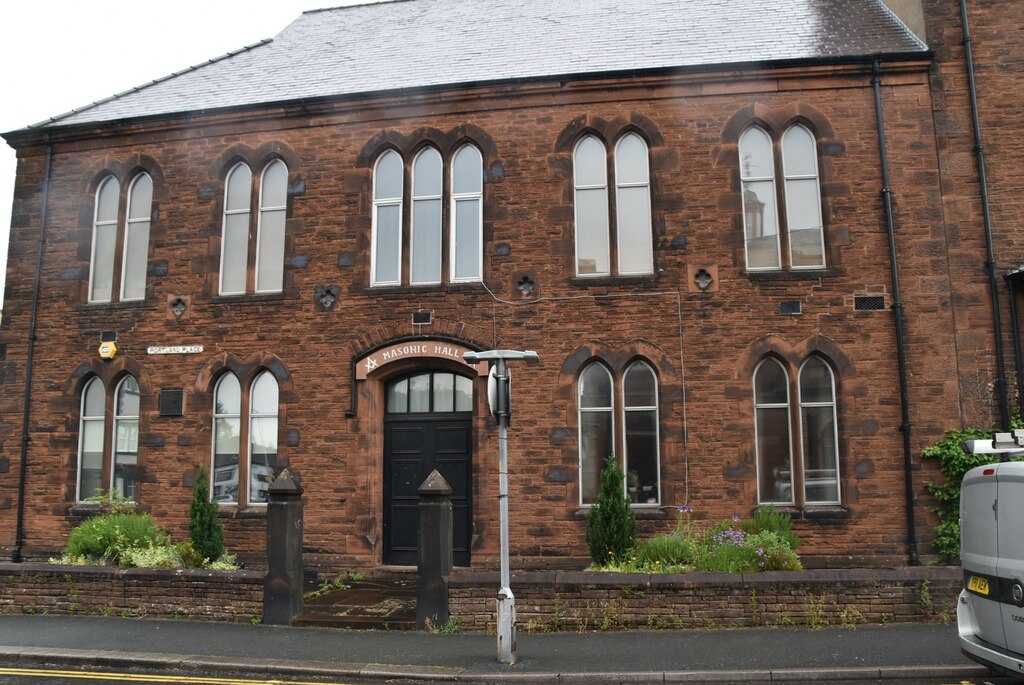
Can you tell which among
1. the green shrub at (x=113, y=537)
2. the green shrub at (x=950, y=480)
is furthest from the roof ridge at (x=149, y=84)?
the green shrub at (x=950, y=480)

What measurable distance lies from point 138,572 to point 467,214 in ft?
24.2

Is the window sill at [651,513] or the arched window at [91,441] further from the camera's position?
the arched window at [91,441]

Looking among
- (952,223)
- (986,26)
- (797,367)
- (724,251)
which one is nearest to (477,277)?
(724,251)

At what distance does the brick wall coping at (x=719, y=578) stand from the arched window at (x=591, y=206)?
553cm

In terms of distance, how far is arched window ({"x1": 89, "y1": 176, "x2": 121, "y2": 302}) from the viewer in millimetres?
15125

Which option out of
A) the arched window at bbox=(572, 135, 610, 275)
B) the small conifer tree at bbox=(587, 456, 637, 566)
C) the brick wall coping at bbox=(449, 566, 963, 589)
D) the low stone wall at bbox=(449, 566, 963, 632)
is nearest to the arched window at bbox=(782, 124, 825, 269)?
the arched window at bbox=(572, 135, 610, 275)

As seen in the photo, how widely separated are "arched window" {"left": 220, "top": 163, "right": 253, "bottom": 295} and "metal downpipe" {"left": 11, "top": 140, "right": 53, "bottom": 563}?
367 centimetres

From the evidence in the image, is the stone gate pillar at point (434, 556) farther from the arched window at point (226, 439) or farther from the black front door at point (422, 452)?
the arched window at point (226, 439)

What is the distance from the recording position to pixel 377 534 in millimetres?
13188

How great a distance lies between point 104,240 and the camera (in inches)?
602

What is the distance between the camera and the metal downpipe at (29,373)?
1430cm

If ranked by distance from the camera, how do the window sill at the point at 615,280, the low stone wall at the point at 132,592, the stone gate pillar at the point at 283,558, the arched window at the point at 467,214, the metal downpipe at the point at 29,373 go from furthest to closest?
the metal downpipe at the point at 29,373, the arched window at the point at 467,214, the window sill at the point at 615,280, the low stone wall at the point at 132,592, the stone gate pillar at the point at 283,558

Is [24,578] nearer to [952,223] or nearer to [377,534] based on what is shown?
[377,534]

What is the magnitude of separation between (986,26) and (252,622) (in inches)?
556
